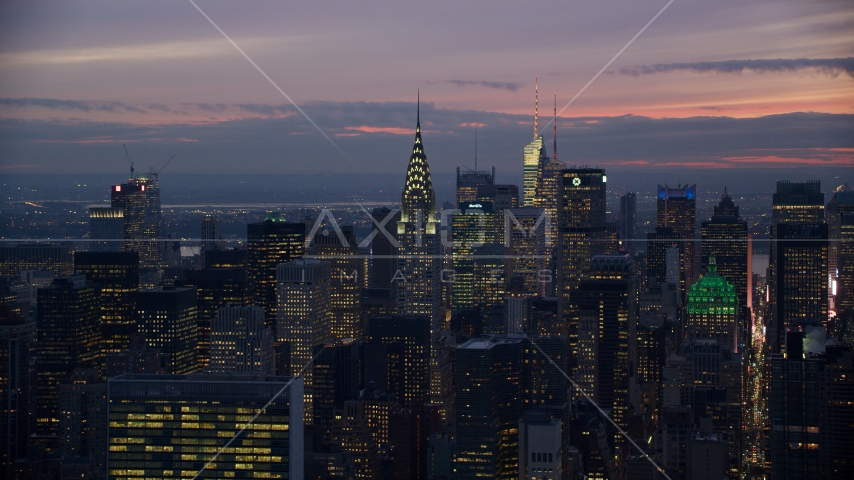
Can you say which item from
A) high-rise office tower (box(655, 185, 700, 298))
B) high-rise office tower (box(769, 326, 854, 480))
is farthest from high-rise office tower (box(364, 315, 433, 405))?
high-rise office tower (box(769, 326, 854, 480))

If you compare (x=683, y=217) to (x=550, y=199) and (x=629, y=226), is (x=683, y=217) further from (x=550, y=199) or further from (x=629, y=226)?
A: (x=550, y=199)

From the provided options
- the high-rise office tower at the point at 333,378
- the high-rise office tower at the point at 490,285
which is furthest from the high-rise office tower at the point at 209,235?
the high-rise office tower at the point at 490,285

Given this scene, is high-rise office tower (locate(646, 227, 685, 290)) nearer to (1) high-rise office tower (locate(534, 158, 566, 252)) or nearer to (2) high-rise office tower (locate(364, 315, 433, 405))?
(1) high-rise office tower (locate(534, 158, 566, 252))

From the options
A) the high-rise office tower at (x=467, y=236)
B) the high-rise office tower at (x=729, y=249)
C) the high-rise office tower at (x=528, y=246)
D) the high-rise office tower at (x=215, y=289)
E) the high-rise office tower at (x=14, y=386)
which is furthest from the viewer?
the high-rise office tower at (x=467, y=236)

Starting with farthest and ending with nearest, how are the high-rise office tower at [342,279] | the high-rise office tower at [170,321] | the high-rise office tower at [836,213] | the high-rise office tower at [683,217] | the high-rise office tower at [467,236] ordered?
the high-rise office tower at [467,236] < the high-rise office tower at [342,279] < the high-rise office tower at [683,217] < the high-rise office tower at [170,321] < the high-rise office tower at [836,213]

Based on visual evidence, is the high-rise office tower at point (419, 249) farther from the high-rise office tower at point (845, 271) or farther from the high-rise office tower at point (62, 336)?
the high-rise office tower at point (845, 271)

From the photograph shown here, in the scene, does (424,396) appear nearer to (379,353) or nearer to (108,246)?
(379,353)
